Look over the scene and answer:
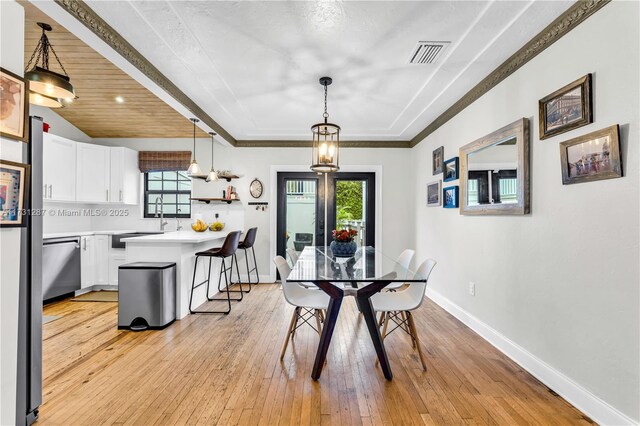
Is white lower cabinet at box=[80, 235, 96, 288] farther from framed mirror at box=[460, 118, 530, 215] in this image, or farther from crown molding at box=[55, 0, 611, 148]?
framed mirror at box=[460, 118, 530, 215]

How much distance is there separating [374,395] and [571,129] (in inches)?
84.6

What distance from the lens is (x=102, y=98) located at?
430 cm

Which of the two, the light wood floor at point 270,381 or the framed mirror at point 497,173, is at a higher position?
the framed mirror at point 497,173

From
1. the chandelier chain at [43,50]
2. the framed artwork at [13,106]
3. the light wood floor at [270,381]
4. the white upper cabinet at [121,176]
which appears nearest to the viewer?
the framed artwork at [13,106]

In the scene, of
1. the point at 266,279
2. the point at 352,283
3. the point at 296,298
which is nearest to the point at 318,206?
the point at 266,279

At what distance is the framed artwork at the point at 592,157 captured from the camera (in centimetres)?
177

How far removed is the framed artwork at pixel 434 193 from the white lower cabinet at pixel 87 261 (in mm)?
4962

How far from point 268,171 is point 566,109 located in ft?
14.1

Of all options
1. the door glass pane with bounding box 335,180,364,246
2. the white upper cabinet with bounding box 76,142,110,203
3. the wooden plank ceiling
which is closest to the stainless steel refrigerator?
the wooden plank ceiling

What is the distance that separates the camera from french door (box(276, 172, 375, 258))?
566 cm

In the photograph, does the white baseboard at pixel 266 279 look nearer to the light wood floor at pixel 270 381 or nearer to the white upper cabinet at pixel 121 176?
the light wood floor at pixel 270 381

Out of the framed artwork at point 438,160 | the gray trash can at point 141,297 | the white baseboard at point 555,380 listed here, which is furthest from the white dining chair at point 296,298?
the framed artwork at point 438,160

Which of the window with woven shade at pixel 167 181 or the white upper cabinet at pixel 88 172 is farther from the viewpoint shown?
the window with woven shade at pixel 167 181

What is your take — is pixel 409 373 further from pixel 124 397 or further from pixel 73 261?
pixel 73 261
